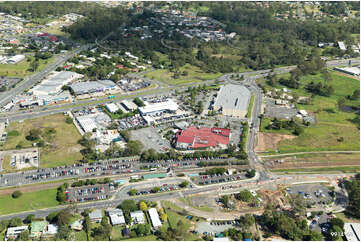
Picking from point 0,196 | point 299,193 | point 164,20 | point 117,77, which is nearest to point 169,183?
point 299,193

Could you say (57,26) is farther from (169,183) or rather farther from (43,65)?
(169,183)

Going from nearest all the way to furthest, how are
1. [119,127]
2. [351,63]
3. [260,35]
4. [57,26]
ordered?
[119,127] → [351,63] → [260,35] → [57,26]

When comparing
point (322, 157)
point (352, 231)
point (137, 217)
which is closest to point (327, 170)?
point (322, 157)

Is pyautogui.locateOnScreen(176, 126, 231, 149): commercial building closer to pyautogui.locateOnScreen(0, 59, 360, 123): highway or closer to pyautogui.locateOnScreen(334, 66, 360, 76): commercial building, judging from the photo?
pyautogui.locateOnScreen(0, 59, 360, 123): highway

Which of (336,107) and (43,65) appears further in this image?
(43,65)

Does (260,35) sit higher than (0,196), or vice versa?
(260,35)

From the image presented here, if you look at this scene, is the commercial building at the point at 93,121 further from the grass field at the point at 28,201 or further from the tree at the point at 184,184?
the tree at the point at 184,184
